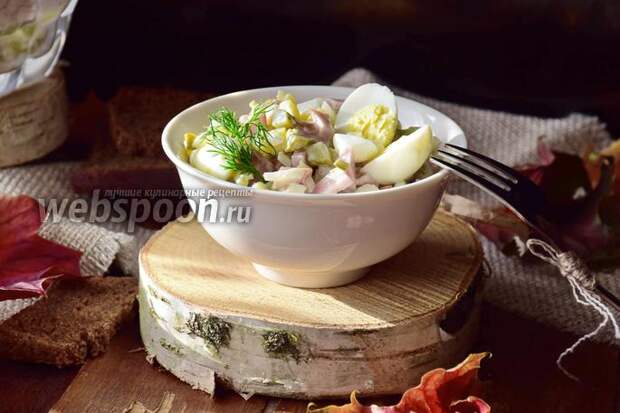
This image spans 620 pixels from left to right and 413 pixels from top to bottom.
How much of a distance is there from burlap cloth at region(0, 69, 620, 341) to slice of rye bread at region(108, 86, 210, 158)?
0.11 m

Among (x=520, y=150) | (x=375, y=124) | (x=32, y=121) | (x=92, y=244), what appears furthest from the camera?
(x=520, y=150)

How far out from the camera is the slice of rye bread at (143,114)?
5.71ft

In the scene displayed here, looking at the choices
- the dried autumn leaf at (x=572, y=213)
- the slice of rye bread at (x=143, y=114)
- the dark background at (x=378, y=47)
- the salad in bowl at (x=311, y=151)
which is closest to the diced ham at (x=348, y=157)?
the salad in bowl at (x=311, y=151)

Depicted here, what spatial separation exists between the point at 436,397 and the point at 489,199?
2.31ft

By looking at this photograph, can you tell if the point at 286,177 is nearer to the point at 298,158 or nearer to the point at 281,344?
the point at 298,158

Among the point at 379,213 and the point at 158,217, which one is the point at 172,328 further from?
the point at 158,217

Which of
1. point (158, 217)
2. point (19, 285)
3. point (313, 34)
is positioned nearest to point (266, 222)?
point (19, 285)

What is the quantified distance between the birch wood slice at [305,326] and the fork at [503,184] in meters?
0.11

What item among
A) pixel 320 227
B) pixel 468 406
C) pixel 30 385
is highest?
pixel 320 227

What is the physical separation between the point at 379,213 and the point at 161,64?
1.09m

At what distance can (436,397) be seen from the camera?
1.10m

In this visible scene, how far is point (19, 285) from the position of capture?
1.27 metres

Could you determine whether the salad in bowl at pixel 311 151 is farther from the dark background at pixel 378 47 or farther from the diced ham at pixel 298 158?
the dark background at pixel 378 47

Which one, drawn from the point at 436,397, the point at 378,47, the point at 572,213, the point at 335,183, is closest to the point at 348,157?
the point at 335,183
